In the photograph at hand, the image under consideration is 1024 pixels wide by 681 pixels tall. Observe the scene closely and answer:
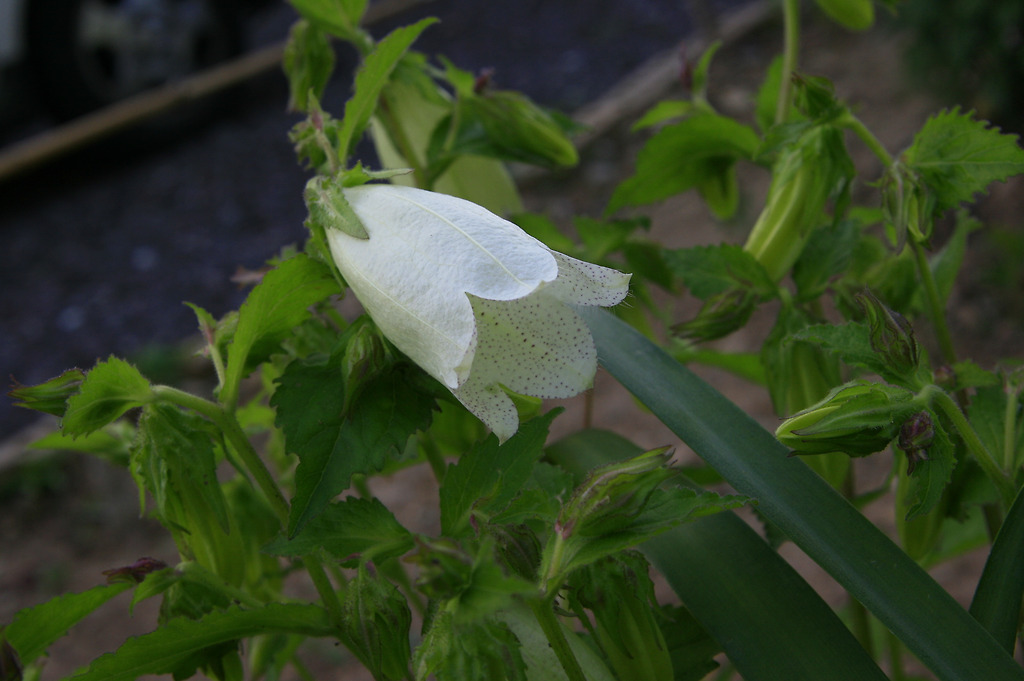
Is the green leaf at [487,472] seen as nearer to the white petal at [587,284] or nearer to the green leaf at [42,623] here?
the white petal at [587,284]

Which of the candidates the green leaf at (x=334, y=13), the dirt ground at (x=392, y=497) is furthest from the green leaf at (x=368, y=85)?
the dirt ground at (x=392, y=497)

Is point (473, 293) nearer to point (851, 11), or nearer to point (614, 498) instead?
point (614, 498)

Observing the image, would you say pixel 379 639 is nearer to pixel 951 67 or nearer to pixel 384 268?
pixel 384 268

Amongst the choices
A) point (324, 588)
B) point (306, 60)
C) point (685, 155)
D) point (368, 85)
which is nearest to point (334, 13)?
point (306, 60)

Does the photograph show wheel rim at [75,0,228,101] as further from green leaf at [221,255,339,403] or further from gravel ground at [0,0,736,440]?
green leaf at [221,255,339,403]

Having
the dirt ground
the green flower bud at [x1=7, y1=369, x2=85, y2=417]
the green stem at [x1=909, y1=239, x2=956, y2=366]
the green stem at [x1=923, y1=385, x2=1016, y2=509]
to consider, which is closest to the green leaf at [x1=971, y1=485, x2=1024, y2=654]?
the green stem at [x1=923, y1=385, x2=1016, y2=509]

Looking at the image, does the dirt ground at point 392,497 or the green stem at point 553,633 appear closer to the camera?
the green stem at point 553,633
